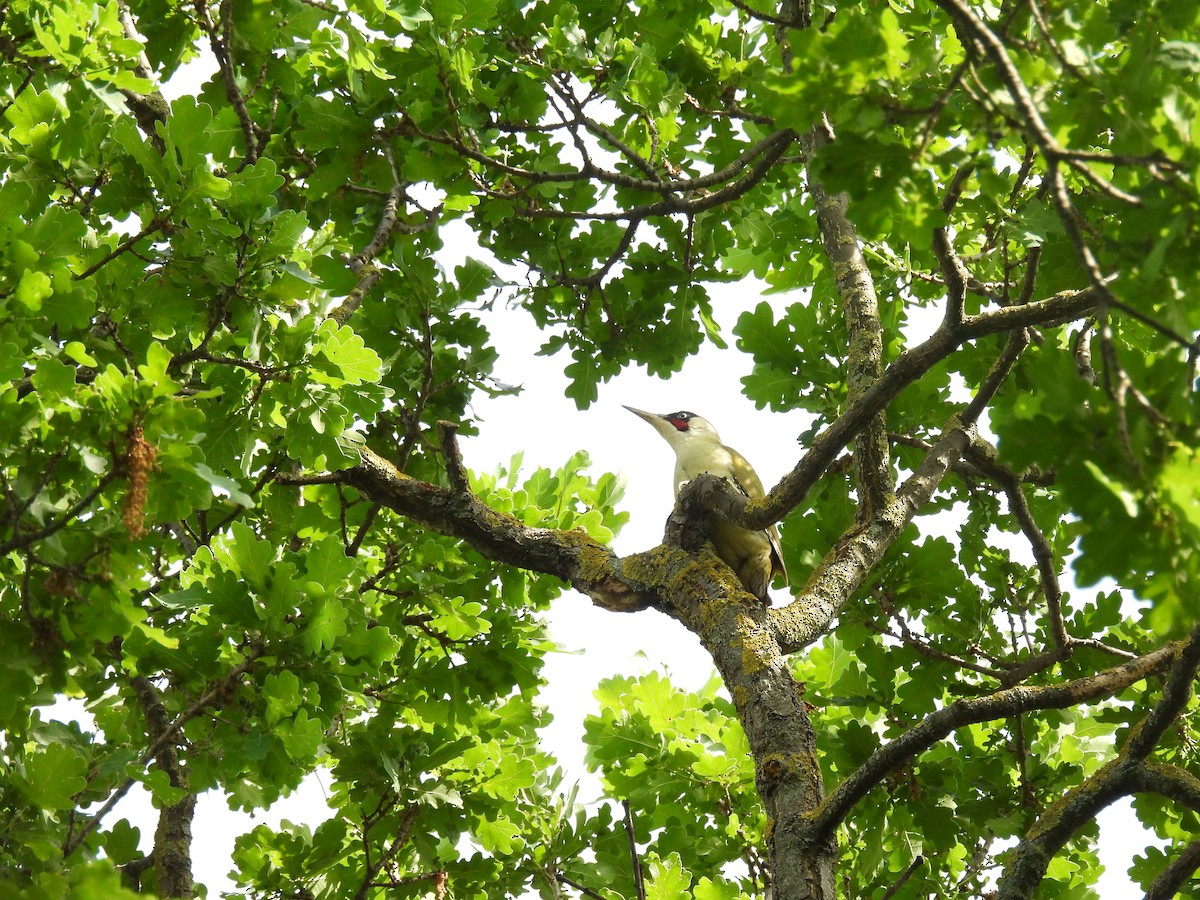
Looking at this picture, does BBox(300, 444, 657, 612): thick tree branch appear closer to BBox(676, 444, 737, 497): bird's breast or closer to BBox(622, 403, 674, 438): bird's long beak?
BBox(676, 444, 737, 497): bird's breast

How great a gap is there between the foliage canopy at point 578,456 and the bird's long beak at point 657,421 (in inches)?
20.9

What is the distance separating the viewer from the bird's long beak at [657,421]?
6.19 metres

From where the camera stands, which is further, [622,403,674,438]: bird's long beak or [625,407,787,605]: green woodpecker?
[622,403,674,438]: bird's long beak

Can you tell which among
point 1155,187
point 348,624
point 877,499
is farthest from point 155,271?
point 1155,187

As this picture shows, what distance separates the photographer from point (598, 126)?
14.6 ft

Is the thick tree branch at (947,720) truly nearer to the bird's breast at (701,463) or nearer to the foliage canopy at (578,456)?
the foliage canopy at (578,456)

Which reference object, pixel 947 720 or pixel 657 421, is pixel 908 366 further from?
pixel 657 421

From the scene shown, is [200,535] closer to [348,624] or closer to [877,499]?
[348,624]

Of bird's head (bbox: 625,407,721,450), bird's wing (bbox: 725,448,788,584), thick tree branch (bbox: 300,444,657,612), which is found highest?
bird's head (bbox: 625,407,721,450)

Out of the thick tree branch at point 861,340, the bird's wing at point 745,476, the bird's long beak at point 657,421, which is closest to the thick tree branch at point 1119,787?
the thick tree branch at point 861,340

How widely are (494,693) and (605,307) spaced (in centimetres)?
196

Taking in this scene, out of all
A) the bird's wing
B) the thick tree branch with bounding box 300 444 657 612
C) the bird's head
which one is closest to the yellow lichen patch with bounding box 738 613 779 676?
the thick tree branch with bounding box 300 444 657 612

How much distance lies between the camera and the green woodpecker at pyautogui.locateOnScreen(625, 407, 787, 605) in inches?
169

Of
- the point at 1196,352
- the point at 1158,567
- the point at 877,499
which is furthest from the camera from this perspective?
the point at 877,499
